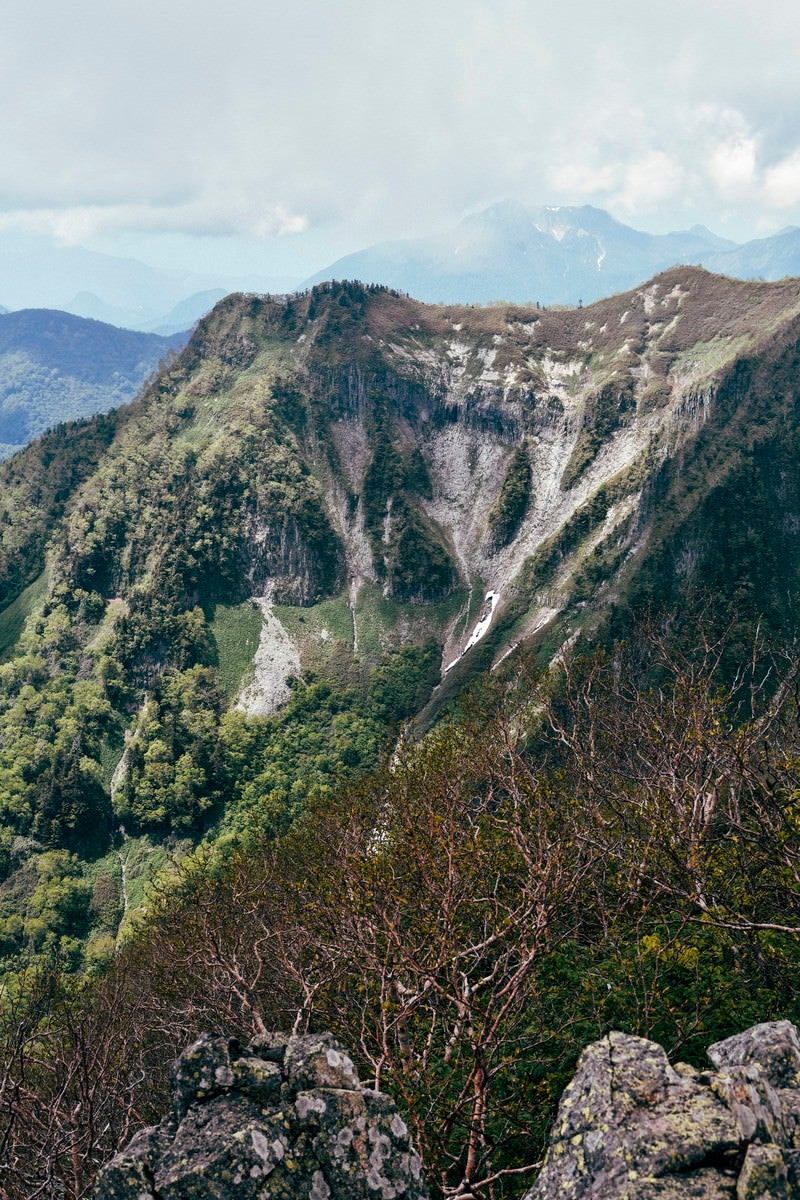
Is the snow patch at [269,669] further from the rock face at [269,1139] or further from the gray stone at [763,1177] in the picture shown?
the gray stone at [763,1177]

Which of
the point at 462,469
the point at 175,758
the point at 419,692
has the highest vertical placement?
the point at 462,469

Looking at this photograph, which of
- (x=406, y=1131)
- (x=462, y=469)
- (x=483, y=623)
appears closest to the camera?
(x=406, y=1131)

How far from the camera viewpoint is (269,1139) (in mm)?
16531

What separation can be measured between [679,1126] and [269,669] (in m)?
150

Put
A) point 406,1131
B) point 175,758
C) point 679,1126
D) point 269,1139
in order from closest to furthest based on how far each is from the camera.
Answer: point 679,1126 → point 269,1139 → point 406,1131 → point 175,758

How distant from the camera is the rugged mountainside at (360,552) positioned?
134 m

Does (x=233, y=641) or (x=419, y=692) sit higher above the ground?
(x=233, y=641)

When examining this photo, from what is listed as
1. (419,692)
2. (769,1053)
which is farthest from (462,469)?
(769,1053)

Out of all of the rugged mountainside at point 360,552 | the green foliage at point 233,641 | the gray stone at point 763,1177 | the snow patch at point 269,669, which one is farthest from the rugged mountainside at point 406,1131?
the green foliage at point 233,641

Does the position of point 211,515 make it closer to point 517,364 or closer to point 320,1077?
point 517,364

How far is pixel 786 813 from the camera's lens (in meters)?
30.7

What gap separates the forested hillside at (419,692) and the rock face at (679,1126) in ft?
29.2

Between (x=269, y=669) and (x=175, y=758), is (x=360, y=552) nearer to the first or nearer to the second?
(x=269, y=669)

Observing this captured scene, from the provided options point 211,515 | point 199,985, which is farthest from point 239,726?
point 199,985
